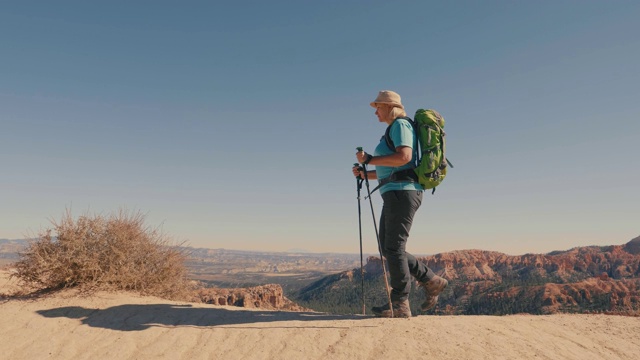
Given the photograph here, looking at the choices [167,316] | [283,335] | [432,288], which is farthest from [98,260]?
[432,288]

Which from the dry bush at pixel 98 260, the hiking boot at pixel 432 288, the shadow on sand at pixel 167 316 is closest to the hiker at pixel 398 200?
the hiking boot at pixel 432 288

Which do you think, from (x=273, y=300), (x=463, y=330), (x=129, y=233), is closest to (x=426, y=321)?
(x=463, y=330)

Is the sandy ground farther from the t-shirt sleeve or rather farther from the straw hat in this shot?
the straw hat

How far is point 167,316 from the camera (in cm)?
642

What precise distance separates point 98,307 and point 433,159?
21.7 feet

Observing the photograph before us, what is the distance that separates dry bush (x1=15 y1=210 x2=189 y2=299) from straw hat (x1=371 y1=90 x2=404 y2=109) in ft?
22.0

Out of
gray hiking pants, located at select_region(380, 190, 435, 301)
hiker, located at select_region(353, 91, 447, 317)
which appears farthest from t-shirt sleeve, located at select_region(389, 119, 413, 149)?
gray hiking pants, located at select_region(380, 190, 435, 301)

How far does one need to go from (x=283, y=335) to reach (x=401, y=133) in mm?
3217

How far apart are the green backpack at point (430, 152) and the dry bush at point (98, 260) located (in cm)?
676

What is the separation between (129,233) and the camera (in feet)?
30.3

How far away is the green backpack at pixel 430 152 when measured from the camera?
16.7 feet

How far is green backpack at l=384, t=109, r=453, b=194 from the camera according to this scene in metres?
5.09

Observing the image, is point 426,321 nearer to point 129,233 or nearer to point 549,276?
point 129,233

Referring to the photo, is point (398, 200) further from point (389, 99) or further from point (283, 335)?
point (283, 335)
